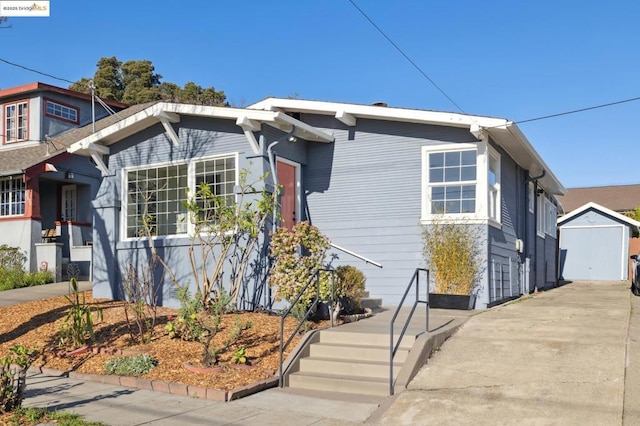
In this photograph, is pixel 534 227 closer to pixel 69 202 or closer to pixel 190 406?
pixel 190 406

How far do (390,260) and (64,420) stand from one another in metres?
7.85

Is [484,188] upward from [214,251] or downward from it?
upward

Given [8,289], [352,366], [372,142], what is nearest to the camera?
[352,366]

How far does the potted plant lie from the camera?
1144 cm

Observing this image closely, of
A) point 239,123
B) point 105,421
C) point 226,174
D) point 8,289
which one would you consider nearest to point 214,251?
point 226,174

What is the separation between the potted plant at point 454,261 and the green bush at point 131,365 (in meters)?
5.63

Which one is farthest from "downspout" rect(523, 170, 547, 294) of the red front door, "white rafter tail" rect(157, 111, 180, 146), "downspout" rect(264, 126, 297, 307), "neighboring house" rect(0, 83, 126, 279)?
"neighboring house" rect(0, 83, 126, 279)

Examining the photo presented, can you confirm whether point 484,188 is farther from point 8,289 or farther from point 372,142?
point 8,289

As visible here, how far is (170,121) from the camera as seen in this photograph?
41.2ft

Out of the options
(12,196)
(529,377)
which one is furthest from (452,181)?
(12,196)

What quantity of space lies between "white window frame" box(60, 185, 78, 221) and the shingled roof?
1.50 metres

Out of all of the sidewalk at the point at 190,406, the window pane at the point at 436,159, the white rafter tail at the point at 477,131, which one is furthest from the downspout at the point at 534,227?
the sidewalk at the point at 190,406

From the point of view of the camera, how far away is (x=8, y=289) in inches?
614

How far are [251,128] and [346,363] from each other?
5.24m
